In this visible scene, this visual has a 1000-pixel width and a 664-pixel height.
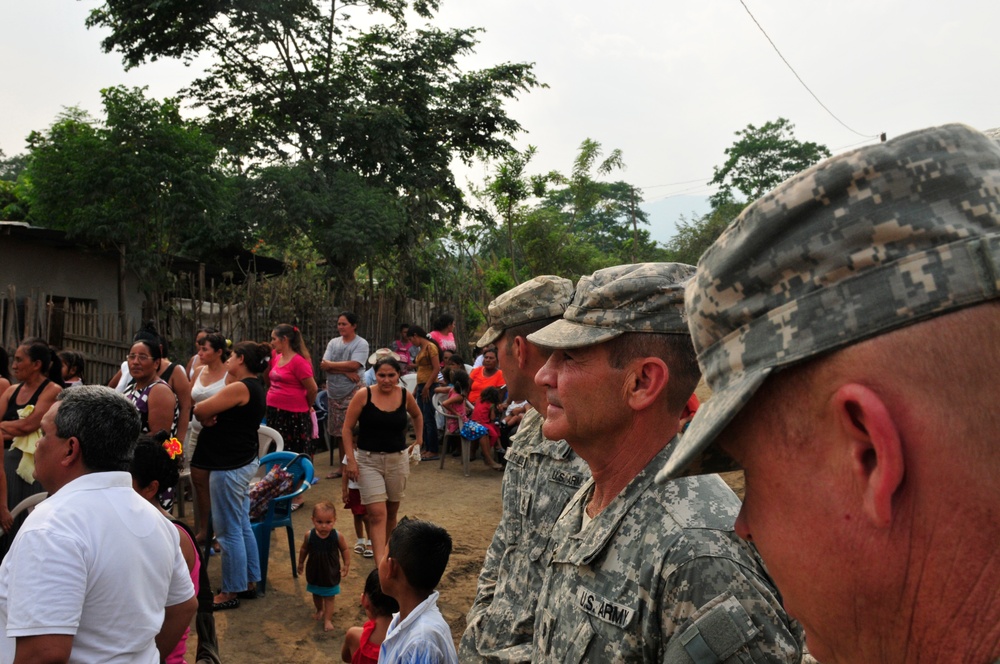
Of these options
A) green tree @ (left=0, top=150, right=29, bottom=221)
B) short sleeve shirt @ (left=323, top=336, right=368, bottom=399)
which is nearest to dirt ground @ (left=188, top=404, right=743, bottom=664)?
short sleeve shirt @ (left=323, top=336, right=368, bottom=399)

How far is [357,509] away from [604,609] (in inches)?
205

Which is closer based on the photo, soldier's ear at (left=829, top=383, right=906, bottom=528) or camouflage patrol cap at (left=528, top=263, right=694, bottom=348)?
soldier's ear at (left=829, top=383, right=906, bottom=528)

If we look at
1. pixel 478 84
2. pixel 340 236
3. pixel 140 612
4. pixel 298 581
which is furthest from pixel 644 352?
pixel 478 84

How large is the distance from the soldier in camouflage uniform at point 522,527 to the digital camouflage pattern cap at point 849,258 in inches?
64.3

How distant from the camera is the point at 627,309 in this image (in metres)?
1.96

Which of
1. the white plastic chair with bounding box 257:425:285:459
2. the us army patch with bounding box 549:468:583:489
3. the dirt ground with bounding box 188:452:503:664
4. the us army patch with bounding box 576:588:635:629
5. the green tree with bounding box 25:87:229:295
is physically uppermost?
the green tree with bounding box 25:87:229:295

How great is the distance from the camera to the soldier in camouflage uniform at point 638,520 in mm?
1409

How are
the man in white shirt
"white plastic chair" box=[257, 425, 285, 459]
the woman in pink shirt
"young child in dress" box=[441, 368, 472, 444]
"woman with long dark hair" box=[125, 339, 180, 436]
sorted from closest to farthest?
the man in white shirt → "woman with long dark hair" box=[125, 339, 180, 436] → "white plastic chair" box=[257, 425, 285, 459] → the woman in pink shirt → "young child in dress" box=[441, 368, 472, 444]

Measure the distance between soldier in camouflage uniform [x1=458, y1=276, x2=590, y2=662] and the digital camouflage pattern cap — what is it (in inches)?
64.3

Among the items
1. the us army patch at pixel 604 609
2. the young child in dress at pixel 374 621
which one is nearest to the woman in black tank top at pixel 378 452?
the young child in dress at pixel 374 621

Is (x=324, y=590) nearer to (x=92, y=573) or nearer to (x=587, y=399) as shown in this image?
(x=92, y=573)

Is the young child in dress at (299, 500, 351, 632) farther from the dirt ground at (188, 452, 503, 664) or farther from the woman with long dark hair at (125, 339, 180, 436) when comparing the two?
the woman with long dark hair at (125, 339, 180, 436)

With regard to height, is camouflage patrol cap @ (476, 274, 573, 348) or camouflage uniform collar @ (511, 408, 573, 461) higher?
camouflage patrol cap @ (476, 274, 573, 348)

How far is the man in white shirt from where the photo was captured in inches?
89.4
